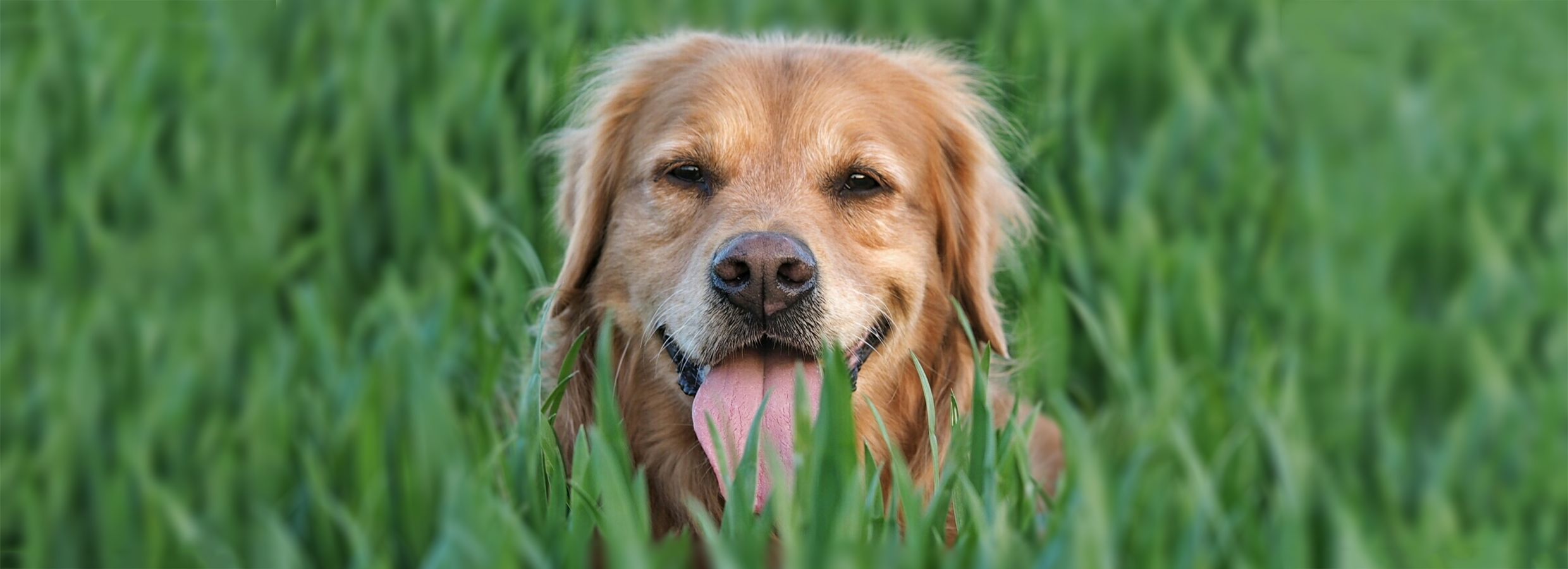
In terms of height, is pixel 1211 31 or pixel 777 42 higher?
pixel 777 42

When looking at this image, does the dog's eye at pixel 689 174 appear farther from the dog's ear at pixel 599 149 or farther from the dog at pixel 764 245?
the dog's ear at pixel 599 149

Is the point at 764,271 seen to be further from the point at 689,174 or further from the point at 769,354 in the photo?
the point at 689,174

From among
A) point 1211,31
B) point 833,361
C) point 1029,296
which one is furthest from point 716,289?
point 1211,31

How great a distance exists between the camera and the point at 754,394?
8.86 ft

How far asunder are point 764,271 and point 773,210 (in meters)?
0.19

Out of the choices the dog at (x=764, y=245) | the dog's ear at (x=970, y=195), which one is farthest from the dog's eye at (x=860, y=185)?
the dog's ear at (x=970, y=195)

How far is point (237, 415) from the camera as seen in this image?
168 inches

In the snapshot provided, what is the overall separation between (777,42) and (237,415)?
224 centimetres

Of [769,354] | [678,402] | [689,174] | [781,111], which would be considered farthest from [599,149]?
[769,354]

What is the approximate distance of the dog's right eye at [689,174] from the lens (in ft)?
9.49

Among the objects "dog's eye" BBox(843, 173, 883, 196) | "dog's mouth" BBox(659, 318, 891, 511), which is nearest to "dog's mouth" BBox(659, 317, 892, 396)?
"dog's mouth" BBox(659, 318, 891, 511)

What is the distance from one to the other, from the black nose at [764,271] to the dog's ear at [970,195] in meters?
0.63

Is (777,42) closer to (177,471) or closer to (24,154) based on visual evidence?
(177,471)

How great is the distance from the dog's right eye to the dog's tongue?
0.40 m
